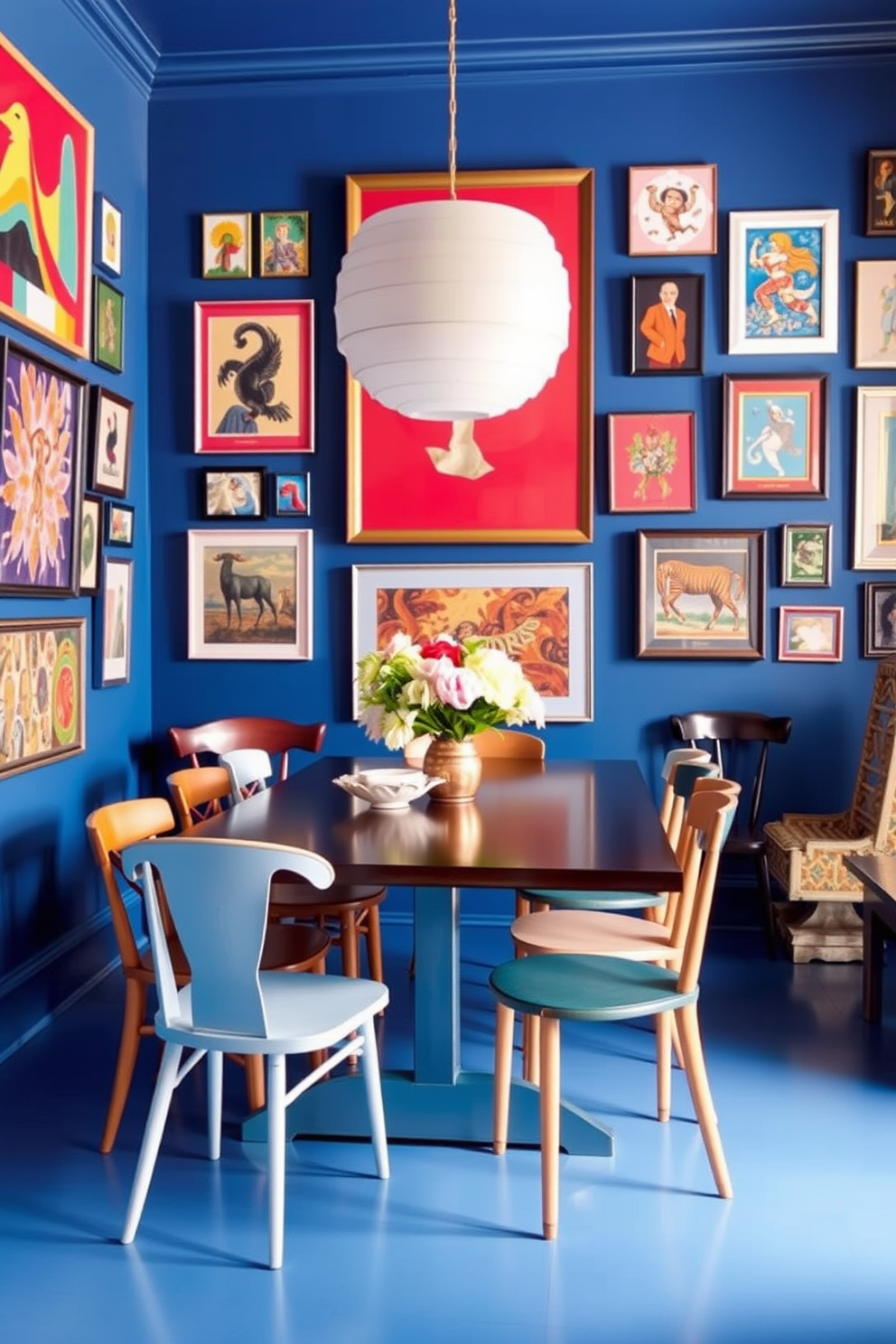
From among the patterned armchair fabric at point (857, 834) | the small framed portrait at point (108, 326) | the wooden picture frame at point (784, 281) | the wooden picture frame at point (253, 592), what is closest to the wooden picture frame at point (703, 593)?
the patterned armchair fabric at point (857, 834)

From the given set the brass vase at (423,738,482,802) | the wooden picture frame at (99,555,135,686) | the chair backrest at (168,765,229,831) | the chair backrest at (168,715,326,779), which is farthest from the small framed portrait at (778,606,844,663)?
the wooden picture frame at (99,555,135,686)

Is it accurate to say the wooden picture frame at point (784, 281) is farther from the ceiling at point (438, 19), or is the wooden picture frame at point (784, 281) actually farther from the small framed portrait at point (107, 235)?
the small framed portrait at point (107, 235)

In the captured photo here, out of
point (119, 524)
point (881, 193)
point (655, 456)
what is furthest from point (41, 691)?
point (881, 193)

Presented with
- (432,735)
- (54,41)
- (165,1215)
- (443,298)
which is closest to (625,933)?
(432,735)

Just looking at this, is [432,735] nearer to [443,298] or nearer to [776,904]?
[443,298]

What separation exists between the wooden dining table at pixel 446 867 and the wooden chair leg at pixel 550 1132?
358 mm

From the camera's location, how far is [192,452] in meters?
4.66

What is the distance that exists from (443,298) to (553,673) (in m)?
2.17

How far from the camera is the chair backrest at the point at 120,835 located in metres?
2.56

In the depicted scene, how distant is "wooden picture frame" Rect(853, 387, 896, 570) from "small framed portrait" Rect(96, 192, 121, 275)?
2.78 metres

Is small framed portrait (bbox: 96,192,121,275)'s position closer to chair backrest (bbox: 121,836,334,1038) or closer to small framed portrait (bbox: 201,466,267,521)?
small framed portrait (bbox: 201,466,267,521)

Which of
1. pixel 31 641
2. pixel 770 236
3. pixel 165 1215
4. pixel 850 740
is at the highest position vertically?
pixel 770 236

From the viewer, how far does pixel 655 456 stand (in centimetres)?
450

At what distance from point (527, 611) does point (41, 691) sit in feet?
6.20
